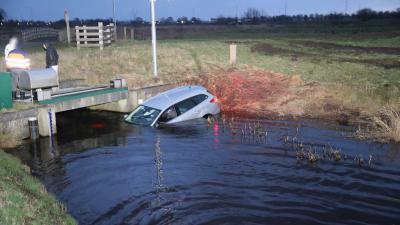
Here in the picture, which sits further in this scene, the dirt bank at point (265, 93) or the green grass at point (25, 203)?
the dirt bank at point (265, 93)

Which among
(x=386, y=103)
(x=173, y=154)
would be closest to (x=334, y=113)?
(x=386, y=103)

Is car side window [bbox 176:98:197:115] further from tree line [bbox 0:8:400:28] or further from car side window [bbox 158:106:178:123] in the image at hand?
tree line [bbox 0:8:400:28]

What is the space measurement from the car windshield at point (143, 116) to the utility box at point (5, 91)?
4526 mm

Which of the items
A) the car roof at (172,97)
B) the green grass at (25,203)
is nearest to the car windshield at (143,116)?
the car roof at (172,97)

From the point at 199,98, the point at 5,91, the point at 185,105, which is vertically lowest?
the point at 185,105

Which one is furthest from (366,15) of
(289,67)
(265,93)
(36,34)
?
(265,93)

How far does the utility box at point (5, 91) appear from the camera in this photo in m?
16.8

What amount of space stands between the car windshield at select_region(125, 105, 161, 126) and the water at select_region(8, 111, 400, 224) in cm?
48

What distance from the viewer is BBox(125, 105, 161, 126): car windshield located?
18.1 m

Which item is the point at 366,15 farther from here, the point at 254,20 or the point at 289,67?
the point at 289,67

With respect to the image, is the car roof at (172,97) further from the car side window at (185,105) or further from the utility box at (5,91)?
the utility box at (5,91)

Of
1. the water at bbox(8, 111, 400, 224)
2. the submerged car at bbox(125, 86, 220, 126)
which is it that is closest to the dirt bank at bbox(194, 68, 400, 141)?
the water at bbox(8, 111, 400, 224)

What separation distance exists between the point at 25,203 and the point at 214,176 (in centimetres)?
525

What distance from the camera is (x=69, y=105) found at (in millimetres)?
18625
